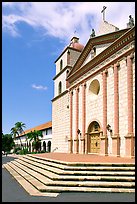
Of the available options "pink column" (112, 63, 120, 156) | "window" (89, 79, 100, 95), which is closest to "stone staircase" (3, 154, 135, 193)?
"pink column" (112, 63, 120, 156)

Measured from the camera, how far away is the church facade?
16.3 meters

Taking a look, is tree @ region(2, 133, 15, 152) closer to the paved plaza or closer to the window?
the window

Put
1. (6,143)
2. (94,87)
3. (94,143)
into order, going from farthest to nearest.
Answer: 1. (6,143)
2. (94,87)
3. (94,143)

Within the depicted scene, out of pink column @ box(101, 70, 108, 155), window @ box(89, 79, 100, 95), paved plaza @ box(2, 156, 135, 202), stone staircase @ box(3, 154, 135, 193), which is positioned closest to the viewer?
paved plaza @ box(2, 156, 135, 202)

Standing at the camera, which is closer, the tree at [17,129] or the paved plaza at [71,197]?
the paved plaza at [71,197]

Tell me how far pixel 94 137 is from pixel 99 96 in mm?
3662

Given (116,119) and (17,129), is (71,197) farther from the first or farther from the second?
(17,129)

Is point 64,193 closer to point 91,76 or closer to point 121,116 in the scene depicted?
point 121,116

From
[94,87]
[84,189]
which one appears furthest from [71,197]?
[94,87]

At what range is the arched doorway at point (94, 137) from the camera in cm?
2020

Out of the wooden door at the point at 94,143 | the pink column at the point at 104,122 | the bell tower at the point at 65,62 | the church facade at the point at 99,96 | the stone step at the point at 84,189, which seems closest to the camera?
the stone step at the point at 84,189

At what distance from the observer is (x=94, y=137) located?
2089 centimetres

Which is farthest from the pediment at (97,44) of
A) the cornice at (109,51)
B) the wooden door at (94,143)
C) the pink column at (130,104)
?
the wooden door at (94,143)

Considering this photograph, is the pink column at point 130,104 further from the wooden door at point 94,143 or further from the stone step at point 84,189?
the stone step at point 84,189
